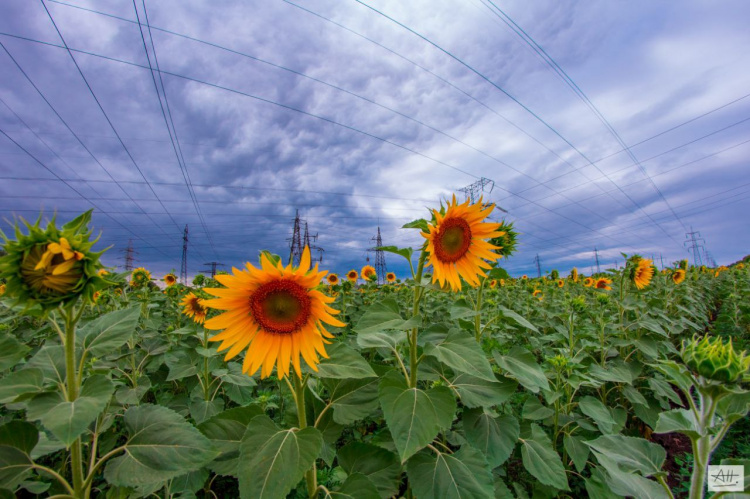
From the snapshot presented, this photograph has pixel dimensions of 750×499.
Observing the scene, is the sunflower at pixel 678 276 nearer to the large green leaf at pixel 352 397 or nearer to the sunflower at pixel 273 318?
the large green leaf at pixel 352 397

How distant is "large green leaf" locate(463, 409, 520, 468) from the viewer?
1.69 meters

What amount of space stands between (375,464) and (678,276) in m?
8.22

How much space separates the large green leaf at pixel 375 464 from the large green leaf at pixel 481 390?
0.47 metres

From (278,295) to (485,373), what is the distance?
976 millimetres

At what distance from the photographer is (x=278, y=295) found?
1.49 meters

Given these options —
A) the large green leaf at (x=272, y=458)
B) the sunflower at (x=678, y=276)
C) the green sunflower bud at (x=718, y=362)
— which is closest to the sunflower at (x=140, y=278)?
the large green leaf at (x=272, y=458)

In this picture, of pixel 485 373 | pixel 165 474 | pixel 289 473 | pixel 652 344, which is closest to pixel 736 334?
pixel 652 344

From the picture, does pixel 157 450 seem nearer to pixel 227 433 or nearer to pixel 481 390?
pixel 227 433

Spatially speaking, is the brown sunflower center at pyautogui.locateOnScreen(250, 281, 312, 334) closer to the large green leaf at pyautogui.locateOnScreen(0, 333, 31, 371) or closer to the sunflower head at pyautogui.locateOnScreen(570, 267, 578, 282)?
the large green leaf at pyautogui.locateOnScreen(0, 333, 31, 371)

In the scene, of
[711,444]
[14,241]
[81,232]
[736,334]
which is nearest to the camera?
[14,241]

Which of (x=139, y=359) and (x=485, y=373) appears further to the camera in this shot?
(x=139, y=359)

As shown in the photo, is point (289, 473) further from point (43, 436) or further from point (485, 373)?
point (43, 436)

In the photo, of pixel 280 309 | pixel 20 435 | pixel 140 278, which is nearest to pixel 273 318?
pixel 280 309

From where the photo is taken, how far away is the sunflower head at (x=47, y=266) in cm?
101
